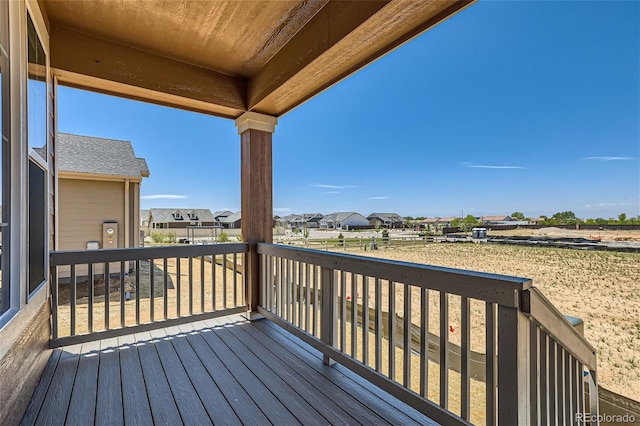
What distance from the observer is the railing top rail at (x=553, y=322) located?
1.28m

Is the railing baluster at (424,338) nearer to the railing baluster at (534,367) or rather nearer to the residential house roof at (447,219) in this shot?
the railing baluster at (534,367)

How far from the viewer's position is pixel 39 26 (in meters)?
2.03

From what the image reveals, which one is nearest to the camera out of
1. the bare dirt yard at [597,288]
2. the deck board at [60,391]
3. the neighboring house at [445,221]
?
the deck board at [60,391]

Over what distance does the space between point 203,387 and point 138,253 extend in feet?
4.96

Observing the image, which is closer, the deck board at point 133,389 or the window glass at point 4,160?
the window glass at point 4,160

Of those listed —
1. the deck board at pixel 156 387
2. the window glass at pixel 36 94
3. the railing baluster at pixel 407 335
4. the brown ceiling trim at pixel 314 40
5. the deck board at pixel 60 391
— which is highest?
the brown ceiling trim at pixel 314 40

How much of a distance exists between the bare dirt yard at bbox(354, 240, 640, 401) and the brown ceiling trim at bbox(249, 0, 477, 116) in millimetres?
1544

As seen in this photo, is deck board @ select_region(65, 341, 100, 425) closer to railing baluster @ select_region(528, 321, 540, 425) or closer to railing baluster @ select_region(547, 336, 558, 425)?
railing baluster @ select_region(528, 321, 540, 425)

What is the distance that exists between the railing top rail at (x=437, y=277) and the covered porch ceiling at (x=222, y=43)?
1531mm

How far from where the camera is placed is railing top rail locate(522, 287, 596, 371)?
4.18 feet

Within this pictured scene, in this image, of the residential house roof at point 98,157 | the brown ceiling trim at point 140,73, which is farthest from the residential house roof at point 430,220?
the residential house roof at point 98,157

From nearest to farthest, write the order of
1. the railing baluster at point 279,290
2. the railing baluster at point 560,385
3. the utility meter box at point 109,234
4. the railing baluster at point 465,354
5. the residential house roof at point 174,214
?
the railing baluster at point 465,354
the railing baluster at point 560,385
the railing baluster at point 279,290
the residential house roof at point 174,214
the utility meter box at point 109,234

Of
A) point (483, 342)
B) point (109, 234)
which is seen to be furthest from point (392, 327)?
point (109, 234)

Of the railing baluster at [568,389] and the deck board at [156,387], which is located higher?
the railing baluster at [568,389]
